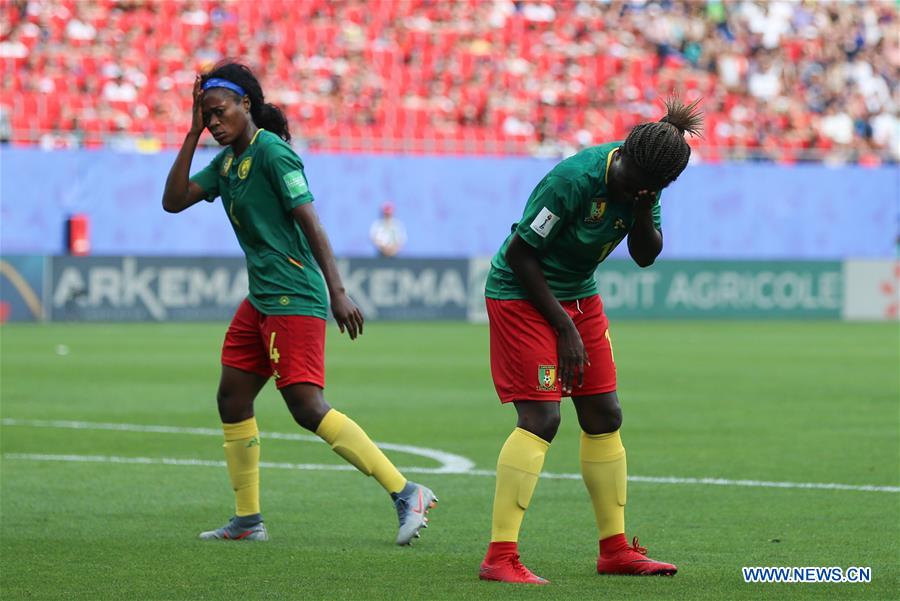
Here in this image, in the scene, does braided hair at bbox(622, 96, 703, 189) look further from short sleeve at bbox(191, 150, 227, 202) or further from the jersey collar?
short sleeve at bbox(191, 150, 227, 202)

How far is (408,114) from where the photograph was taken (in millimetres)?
34188

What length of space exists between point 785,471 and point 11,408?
7.07 m

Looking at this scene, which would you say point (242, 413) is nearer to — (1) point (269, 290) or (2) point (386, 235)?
(1) point (269, 290)

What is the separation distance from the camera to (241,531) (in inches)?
284

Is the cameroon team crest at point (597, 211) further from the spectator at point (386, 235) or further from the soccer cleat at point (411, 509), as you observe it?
the spectator at point (386, 235)

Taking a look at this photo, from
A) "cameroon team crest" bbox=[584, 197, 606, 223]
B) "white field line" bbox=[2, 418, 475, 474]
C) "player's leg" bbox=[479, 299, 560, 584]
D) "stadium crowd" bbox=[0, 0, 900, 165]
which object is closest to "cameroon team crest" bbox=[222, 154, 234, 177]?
"player's leg" bbox=[479, 299, 560, 584]

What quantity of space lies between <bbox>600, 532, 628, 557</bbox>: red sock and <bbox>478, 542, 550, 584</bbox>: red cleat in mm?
377

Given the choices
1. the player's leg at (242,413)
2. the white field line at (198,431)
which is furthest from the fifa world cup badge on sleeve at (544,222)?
the white field line at (198,431)

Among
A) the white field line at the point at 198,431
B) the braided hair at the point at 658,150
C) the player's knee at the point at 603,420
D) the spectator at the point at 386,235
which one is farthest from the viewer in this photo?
the spectator at the point at 386,235

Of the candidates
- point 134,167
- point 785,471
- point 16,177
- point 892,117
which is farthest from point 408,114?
point 785,471

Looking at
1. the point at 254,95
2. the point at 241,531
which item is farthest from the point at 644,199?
the point at 241,531

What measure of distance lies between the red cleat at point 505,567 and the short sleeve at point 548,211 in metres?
1.15

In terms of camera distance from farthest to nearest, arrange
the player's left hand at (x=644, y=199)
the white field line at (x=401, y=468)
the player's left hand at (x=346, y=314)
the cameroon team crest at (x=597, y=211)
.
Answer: the white field line at (x=401, y=468) → the player's left hand at (x=346, y=314) → the cameroon team crest at (x=597, y=211) → the player's left hand at (x=644, y=199)

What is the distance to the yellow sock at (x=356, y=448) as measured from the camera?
281 inches
